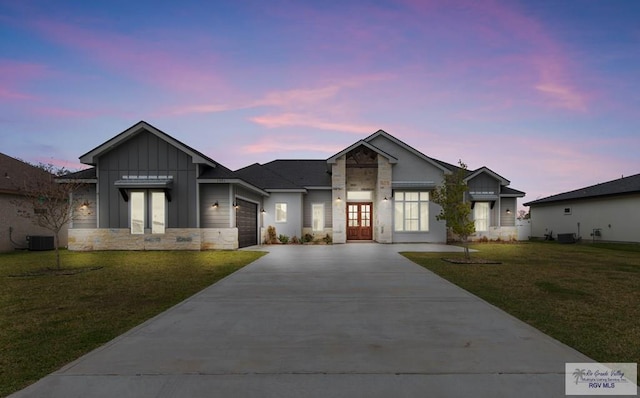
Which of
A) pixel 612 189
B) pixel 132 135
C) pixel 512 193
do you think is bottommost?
pixel 512 193

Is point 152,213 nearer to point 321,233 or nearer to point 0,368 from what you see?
point 321,233

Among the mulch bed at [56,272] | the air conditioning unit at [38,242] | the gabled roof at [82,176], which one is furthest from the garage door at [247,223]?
the air conditioning unit at [38,242]

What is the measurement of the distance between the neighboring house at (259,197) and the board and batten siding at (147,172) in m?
0.05

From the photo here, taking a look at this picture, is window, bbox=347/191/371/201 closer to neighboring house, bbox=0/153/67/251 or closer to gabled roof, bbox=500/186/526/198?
gabled roof, bbox=500/186/526/198

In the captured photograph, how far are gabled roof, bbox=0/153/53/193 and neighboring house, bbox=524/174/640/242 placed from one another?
34.0 meters

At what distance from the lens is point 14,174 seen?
2192 centimetres

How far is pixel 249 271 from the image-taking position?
11.0 metres

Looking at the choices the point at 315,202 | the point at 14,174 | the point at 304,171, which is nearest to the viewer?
the point at 14,174

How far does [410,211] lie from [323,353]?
1985cm

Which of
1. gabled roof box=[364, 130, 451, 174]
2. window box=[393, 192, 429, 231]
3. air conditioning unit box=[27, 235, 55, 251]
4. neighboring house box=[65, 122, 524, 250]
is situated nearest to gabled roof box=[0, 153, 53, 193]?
air conditioning unit box=[27, 235, 55, 251]

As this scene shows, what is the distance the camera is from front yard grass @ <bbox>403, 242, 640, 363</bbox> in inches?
185

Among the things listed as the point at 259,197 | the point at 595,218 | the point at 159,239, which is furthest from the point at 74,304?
the point at 595,218

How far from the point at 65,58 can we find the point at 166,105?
553 centimetres

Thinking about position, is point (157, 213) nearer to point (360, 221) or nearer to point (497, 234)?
point (360, 221)
